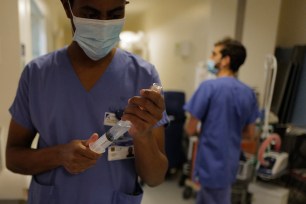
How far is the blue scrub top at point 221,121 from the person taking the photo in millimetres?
1554

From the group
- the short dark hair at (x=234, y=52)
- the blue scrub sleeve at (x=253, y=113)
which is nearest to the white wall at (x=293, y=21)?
the short dark hair at (x=234, y=52)

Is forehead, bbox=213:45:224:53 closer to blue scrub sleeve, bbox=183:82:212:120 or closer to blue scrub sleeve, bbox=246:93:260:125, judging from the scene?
blue scrub sleeve, bbox=183:82:212:120

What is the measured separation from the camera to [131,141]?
2.15ft

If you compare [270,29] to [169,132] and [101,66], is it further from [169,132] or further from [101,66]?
[169,132]

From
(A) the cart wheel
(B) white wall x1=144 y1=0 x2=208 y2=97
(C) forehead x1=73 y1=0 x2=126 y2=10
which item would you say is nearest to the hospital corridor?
(C) forehead x1=73 y1=0 x2=126 y2=10

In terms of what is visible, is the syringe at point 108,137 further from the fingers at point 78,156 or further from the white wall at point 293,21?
the white wall at point 293,21

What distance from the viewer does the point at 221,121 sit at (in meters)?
1.55

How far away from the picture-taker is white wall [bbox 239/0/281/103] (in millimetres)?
1163

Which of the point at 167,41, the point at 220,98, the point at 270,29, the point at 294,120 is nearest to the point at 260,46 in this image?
the point at 270,29

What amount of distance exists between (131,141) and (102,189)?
152 mm

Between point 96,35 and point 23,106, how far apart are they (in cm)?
28

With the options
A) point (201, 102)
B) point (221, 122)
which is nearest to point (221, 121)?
point (221, 122)

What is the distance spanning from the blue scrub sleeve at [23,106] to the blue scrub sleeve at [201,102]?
1184mm

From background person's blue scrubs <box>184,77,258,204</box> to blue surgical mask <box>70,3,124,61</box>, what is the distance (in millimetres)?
1060
